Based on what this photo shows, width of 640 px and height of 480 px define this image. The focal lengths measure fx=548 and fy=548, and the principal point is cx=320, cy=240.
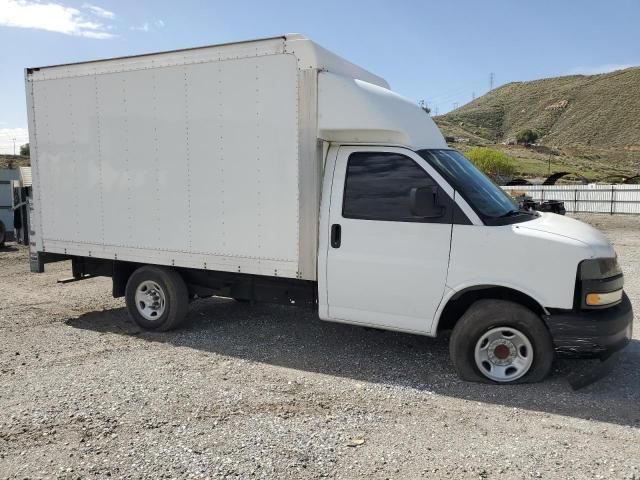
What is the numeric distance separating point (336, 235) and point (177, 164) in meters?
2.19

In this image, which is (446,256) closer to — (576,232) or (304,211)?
(576,232)

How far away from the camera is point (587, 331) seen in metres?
4.71

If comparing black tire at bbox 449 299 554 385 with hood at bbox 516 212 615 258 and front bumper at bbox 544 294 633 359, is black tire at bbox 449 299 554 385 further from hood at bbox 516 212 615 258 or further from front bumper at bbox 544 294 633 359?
hood at bbox 516 212 615 258

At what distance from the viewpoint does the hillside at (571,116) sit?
87312mm

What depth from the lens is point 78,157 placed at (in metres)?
7.16

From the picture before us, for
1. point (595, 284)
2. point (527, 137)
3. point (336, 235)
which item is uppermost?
point (527, 137)

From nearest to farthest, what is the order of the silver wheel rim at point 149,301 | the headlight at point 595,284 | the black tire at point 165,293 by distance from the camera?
the headlight at point 595,284 < the black tire at point 165,293 < the silver wheel rim at point 149,301

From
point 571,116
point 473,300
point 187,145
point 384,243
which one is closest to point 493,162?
point 571,116

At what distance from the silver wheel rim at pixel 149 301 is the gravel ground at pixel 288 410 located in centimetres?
27

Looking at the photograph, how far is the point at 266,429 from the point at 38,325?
475cm

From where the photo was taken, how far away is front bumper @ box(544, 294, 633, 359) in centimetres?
471

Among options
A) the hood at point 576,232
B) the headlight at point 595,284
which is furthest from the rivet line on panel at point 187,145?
the headlight at point 595,284

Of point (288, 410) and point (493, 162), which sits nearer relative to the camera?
point (288, 410)

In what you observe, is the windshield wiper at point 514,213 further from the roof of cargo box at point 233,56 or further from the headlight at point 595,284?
the roof of cargo box at point 233,56
